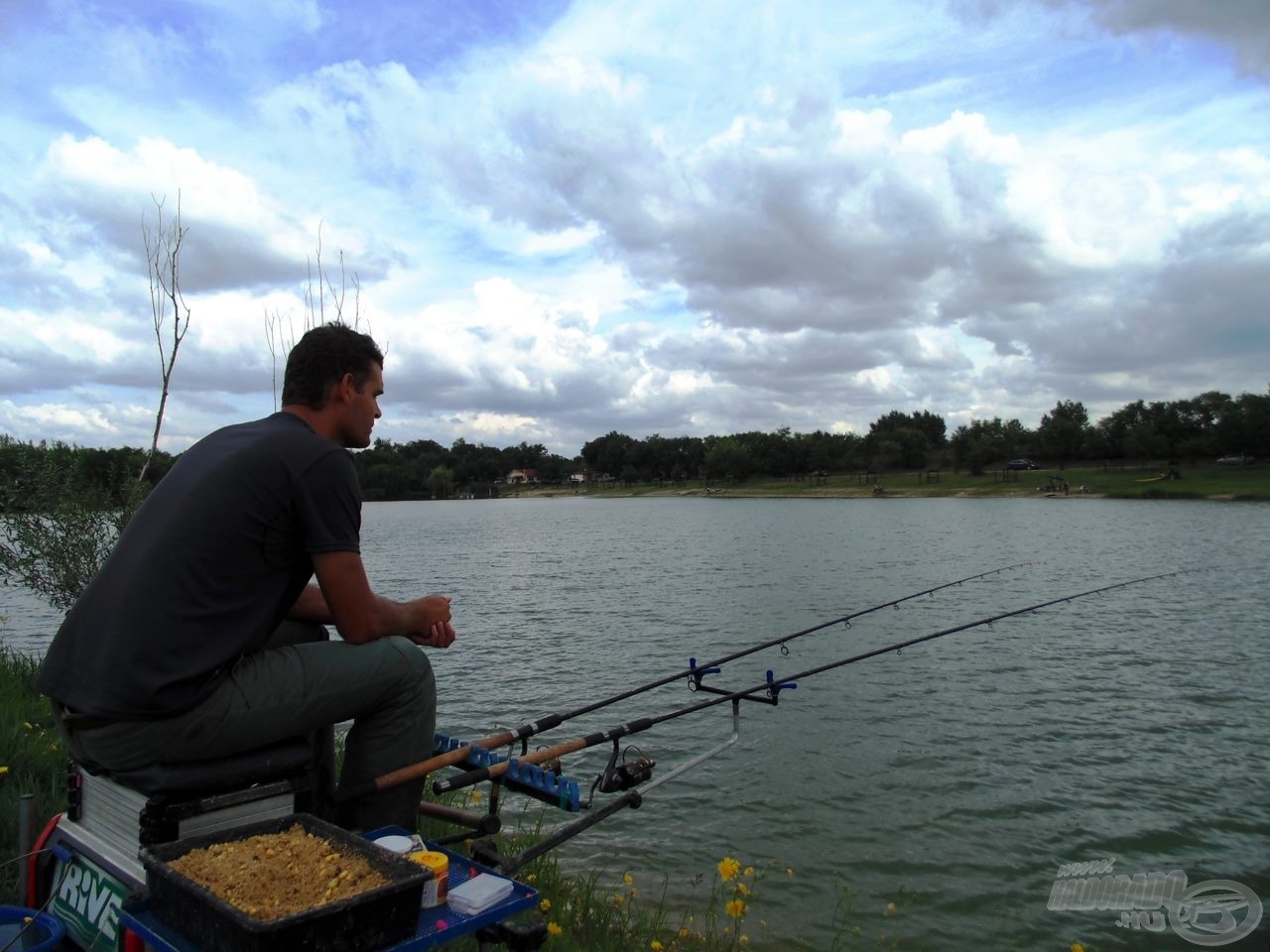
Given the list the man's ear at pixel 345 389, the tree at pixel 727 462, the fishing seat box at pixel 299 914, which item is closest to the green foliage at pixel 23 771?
the fishing seat box at pixel 299 914

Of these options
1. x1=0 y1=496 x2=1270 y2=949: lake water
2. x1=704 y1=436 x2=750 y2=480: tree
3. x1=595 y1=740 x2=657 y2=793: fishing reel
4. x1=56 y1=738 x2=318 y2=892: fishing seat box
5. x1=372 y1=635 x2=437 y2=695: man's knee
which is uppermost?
x1=704 y1=436 x2=750 y2=480: tree

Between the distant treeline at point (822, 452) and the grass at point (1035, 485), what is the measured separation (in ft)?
7.62

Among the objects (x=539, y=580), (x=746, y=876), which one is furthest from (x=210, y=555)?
(x=539, y=580)

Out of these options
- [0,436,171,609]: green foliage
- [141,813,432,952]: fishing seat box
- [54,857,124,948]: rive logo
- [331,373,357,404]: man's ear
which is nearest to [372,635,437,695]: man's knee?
[141,813,432,952]: fishing seat box

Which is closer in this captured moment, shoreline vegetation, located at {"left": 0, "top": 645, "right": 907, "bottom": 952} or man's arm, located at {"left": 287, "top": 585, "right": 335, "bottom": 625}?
man's arm, located at {"left": 287, "top": 585, "right": 335, "bottom": 625}

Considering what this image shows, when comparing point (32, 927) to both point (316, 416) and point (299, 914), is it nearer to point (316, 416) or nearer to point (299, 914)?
point (299, 914)

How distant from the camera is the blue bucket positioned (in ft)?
10.6

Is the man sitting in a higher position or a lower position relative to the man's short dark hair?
lower

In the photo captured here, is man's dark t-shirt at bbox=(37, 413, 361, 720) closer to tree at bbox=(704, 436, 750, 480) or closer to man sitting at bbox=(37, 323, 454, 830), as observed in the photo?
man sitting at bbox=(37, 323, 454, 830)

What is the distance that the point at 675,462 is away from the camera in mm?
166875

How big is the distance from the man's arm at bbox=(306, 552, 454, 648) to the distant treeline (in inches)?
296

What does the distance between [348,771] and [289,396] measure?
1564mm

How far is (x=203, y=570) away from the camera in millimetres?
3029

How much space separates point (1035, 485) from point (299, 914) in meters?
99.7
